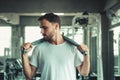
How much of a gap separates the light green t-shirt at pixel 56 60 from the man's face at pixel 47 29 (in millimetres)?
80

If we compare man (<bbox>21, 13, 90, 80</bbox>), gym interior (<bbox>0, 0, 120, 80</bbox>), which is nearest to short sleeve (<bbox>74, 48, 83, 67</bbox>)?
man (<bbox>21, 13, 90, 80</bbox>)

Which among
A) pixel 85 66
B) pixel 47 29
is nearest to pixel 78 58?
pixel 85 66

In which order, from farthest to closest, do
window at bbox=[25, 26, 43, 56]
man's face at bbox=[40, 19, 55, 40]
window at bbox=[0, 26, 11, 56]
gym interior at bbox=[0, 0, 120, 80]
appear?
window at bbox=[0, 26, 11, 56] → window at bbox=[25, 26, 43, 56] → gym interior at bbox=[0, 0, 120, 80] → man's face at bbox=[40, 19, 55, 40]

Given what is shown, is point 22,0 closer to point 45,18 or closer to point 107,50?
point 107,50

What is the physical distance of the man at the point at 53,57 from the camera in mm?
1619

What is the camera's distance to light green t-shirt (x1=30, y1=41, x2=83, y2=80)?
162 cm

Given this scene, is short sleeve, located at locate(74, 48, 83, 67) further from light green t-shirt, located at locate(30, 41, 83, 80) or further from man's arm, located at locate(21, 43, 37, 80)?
man's arm, located at locate(21, 43, 37, 80)

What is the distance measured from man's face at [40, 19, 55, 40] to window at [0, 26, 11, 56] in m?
5.86

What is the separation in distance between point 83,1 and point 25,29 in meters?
1.71

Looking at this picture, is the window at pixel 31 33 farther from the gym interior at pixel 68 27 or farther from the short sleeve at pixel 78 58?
the short sleeve at pixel 78 58

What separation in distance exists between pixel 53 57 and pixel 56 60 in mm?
25

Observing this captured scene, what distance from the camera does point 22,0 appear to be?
6641 mm

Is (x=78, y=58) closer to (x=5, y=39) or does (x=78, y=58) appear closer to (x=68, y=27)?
(x=68, y=27)

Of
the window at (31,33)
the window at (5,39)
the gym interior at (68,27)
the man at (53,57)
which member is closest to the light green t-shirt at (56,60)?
the man at (53,57)
